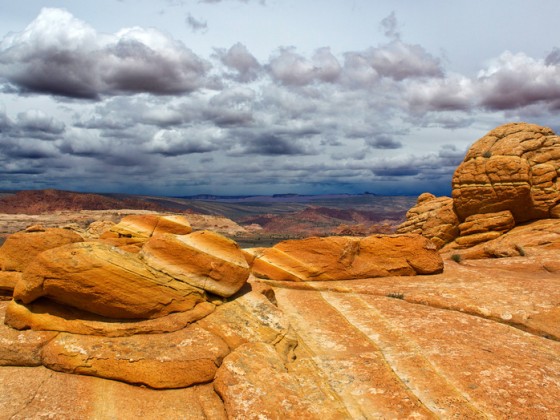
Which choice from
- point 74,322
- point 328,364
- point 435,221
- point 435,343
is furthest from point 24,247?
point 435,221

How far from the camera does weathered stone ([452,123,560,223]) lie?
127 feet

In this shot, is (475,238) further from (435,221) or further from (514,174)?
(514,174)

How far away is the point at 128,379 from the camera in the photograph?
47.4ft

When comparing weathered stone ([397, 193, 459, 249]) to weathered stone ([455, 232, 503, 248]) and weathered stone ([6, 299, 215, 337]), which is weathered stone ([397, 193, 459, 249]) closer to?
weathered stone ([455, 232, 503, 248])

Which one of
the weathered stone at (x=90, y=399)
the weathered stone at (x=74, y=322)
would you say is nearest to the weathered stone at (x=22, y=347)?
the weathered stone at (x=90, y=399)

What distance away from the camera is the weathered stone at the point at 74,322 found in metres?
16.0

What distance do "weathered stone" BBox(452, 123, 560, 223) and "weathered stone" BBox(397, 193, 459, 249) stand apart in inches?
112

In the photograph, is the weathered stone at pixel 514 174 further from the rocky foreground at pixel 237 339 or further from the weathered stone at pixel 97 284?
the weathered stone at pixel 97 284

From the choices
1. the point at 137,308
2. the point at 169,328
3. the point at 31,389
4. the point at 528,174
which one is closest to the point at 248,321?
the point at 169,328

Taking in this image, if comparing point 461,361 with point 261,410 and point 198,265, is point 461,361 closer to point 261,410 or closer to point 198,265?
point 261,410

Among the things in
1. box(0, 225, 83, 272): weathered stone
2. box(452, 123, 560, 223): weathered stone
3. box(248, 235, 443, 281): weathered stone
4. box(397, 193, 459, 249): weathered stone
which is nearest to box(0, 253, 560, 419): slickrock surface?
box(0, 225, 83, 272): weathered stone

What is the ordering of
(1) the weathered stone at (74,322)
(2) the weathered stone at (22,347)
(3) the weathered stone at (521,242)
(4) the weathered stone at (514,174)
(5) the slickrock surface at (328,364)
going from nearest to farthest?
(5) the slickrock surface at (328,364) < (2) the weathered stone at (22,347) < (1) the weathered stone at (74,322) < (3) the weathered stone at (521,242) < (4) the weathered stone at (514,174)

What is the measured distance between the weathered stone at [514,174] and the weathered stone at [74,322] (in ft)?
→ 111

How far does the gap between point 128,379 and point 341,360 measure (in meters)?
7.84
